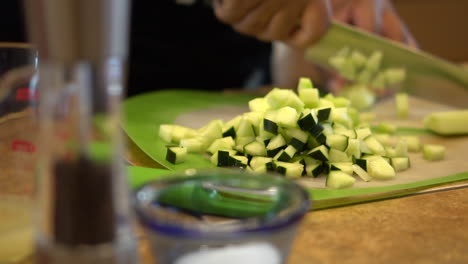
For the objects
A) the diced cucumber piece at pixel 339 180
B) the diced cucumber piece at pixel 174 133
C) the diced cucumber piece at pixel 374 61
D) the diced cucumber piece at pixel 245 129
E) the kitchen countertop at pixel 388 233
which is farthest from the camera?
the diced cucumber piece at pixel 374 61

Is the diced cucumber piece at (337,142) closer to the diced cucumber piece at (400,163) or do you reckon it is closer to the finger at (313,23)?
the diced cucumber piece at (400,163)

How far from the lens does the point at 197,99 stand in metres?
2.15

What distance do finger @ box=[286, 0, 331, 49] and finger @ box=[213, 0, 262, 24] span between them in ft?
0.57

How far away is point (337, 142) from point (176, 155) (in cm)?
37

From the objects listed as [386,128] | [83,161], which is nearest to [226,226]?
[83,161]

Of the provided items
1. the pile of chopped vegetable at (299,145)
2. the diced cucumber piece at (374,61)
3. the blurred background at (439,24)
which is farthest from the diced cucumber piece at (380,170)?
the blurred background at (439,24)

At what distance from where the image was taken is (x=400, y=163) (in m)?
1.33

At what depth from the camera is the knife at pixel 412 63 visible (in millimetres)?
1982

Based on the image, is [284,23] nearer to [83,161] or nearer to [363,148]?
→ [363,148]

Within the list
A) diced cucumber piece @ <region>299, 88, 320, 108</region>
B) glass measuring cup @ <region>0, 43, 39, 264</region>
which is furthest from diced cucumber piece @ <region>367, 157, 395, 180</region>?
glass measuring cup @ <region>0, 43, 39, 264</region>

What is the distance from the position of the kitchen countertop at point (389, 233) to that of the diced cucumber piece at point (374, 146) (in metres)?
0.23

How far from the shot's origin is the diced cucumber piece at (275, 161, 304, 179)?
1.25 meters

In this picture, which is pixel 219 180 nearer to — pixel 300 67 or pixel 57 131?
pixel 57 131

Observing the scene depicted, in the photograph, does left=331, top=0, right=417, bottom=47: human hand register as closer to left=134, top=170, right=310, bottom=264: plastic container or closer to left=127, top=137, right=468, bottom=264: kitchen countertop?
left=127, top=137, right=468, bottom=264: kitchen countertop
